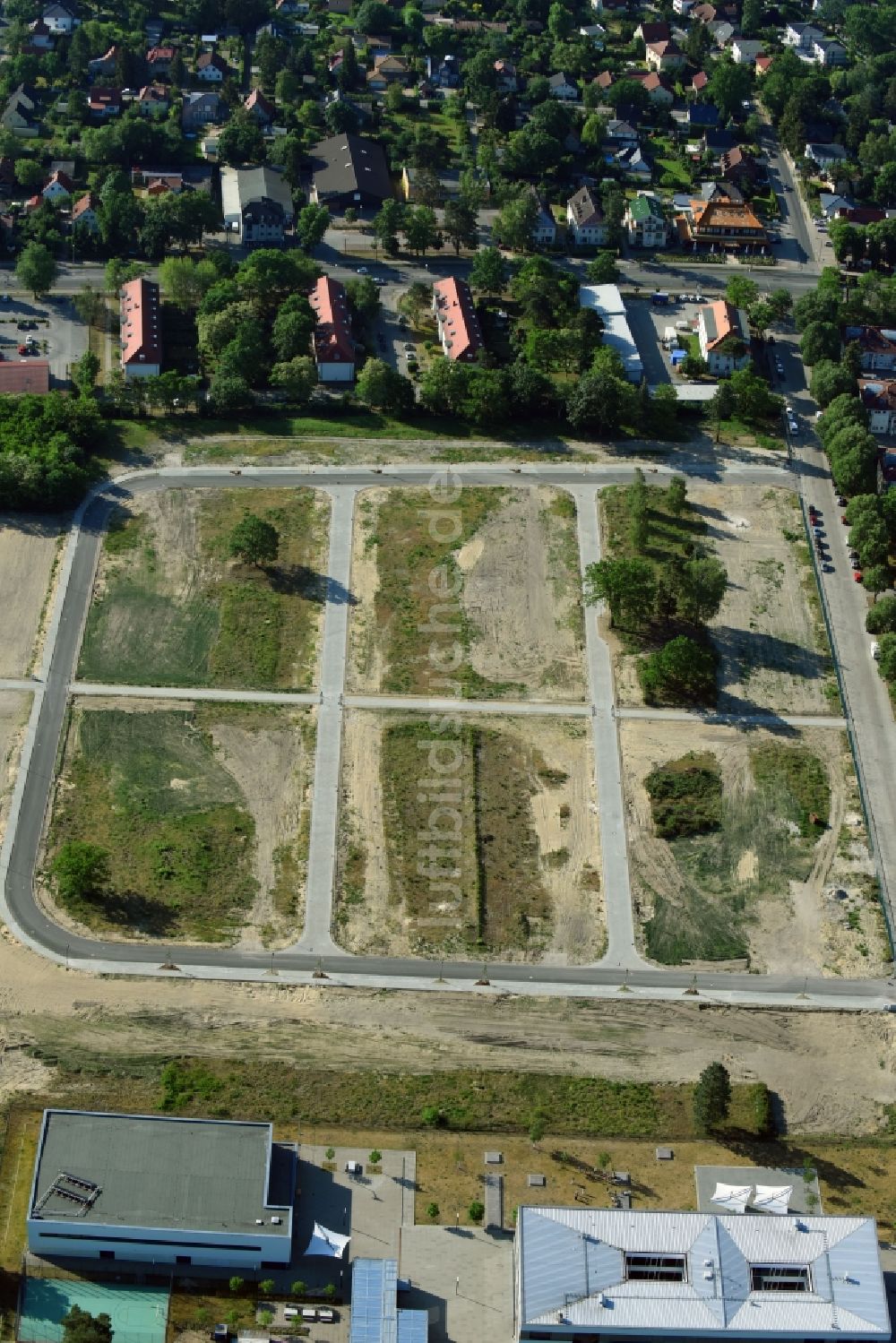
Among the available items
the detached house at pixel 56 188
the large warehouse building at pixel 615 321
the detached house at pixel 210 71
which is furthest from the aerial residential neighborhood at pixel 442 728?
the detached house at pixel 210 71

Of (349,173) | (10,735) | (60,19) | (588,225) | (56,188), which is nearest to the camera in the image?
(10,735)

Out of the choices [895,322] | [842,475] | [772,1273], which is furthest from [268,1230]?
[895,322]

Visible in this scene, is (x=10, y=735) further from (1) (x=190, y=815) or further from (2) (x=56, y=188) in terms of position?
(2) (x=56, y=188)

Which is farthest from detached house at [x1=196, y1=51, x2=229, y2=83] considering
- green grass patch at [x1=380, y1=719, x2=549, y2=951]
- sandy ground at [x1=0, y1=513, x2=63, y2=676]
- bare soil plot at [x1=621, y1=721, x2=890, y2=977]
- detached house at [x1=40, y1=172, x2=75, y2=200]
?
bare soil plot at [x1=621, y1=721, x2=890, y2=977]

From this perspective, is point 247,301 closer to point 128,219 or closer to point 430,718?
point 128,219

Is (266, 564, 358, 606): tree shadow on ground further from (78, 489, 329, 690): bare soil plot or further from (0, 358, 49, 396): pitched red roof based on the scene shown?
(0, 358, 49, 396): pitched red roof

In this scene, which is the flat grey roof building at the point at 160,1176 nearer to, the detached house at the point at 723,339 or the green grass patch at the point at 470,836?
the green grass patch at the point at 470,836

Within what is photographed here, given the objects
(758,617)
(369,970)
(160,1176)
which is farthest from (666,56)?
(160,1176)
